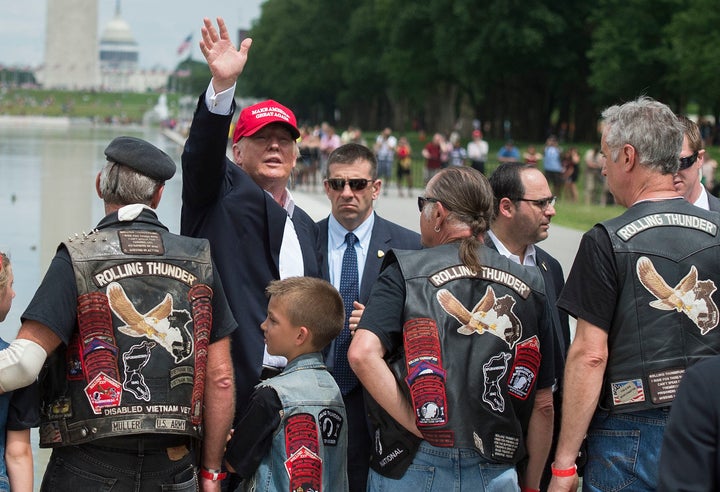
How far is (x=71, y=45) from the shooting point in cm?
16000

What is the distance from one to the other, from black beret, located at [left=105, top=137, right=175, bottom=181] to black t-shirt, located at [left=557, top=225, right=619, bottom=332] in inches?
57.5

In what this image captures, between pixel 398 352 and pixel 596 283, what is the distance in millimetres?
727

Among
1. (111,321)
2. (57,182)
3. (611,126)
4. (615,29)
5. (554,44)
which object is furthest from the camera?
(554,44)

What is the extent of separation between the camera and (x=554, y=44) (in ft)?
194

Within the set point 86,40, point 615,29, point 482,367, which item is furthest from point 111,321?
point 86,40

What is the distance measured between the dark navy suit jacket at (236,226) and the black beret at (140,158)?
468mm

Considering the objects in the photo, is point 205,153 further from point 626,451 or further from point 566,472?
point 626,451

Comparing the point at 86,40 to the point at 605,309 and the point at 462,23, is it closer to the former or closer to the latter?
the point at 462,23

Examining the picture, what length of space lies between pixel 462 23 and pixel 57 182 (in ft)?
112

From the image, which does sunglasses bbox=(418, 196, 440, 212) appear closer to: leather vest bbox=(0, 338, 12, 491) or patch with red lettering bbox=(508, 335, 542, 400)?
patch with red lettering bbox=(508, 335, 542, 400)

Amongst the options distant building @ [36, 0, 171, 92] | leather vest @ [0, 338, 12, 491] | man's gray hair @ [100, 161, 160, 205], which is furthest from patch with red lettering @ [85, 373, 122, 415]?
distant building @ [36, 0, 171, 92]

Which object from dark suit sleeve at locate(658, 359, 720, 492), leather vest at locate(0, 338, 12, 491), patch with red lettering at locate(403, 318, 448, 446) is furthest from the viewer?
patch with red lettering at locate(403, 318, 448, 446)

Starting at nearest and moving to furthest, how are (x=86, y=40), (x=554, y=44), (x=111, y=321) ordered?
(x=111, y=321) < (x=554, y=44) < (x=86, y=40)

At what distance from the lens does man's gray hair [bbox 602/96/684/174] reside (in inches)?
163
